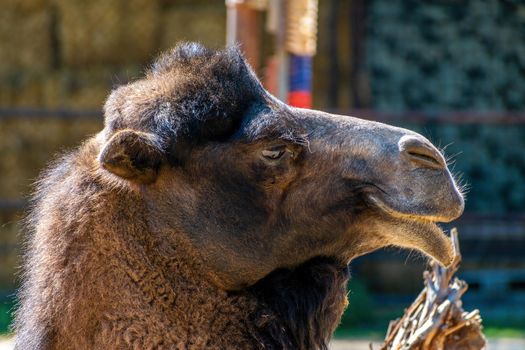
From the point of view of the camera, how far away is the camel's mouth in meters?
3.41

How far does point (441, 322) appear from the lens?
4160 mm

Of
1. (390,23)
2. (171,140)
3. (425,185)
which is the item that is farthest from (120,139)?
(390,23)

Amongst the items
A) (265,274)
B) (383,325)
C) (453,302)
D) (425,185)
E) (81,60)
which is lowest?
(383,325)

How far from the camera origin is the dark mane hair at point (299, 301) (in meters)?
3.56

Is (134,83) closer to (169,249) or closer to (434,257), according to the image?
(169,249)

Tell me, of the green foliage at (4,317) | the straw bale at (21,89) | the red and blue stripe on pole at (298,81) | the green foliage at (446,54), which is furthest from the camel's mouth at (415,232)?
the straw bale at (21,89)

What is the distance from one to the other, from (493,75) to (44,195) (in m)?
7.82

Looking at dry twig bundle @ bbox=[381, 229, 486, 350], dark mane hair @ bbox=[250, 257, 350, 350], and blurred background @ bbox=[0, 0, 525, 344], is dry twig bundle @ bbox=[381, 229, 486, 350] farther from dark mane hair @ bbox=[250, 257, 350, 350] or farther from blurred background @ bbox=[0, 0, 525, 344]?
blurred background @ bbox=[0, 0, 525, 344]

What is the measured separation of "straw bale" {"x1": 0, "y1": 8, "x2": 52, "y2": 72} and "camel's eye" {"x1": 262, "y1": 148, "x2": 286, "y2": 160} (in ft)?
27.8

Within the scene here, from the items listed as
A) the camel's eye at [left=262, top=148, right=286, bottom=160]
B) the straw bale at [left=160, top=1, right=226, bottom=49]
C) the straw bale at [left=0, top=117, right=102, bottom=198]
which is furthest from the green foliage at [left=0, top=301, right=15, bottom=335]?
the camel's eye at [left=262, top=148, right=286, bottom=160]

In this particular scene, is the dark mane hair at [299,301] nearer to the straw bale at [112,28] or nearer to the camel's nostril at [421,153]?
the camel's nostril at [421,153]

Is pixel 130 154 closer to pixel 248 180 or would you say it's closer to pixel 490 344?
pixel 248 180

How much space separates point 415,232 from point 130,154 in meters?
0.83

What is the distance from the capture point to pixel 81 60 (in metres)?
11.7
